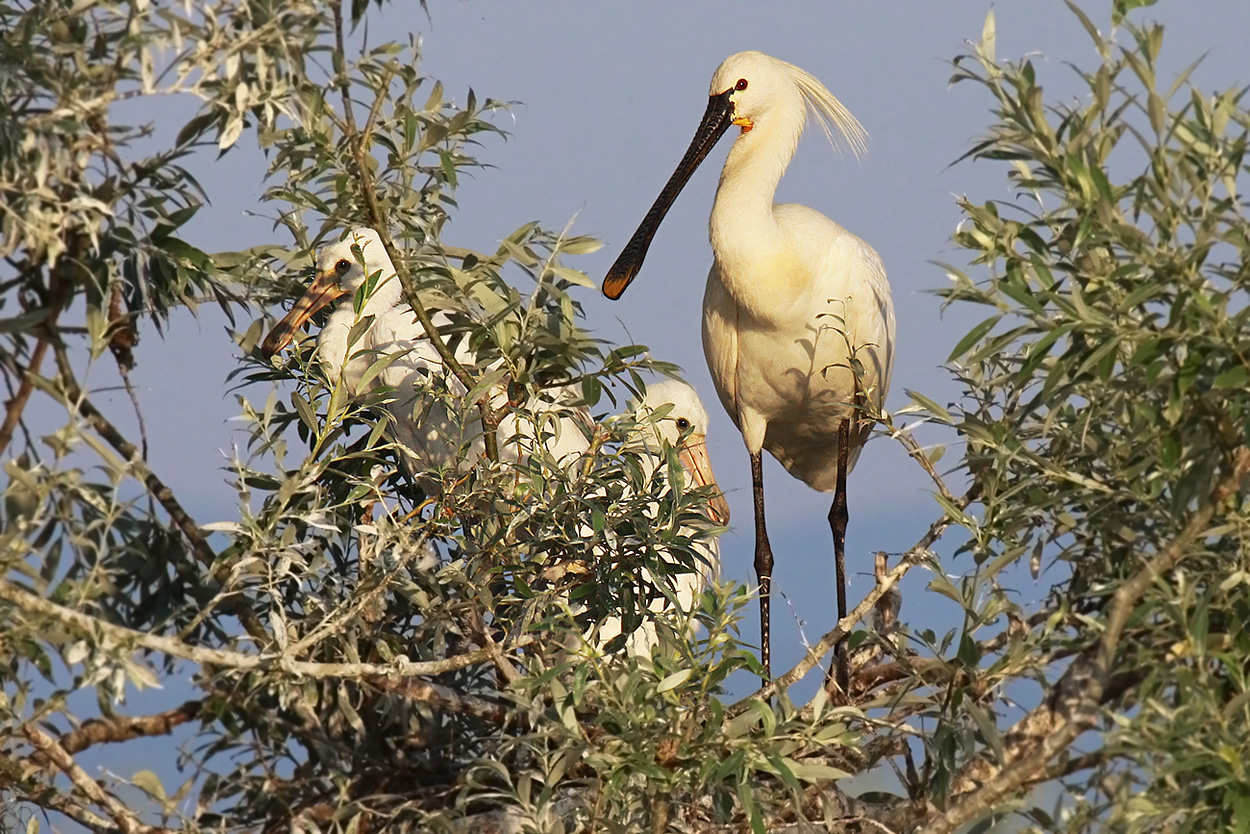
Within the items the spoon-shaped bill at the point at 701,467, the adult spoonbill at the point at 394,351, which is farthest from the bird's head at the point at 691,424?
the adult spoonbill at the point at 394,351

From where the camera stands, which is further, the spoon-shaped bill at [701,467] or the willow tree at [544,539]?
the spoon-shaped bill at [701,467]

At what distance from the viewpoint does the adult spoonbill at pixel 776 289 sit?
5.25 m

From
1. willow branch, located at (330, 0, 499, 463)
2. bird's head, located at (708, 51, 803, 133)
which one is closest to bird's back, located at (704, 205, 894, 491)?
bird's head, located at (708, 51, 803, 133)

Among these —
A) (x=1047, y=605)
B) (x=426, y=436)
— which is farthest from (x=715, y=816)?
(x=426, y=436)

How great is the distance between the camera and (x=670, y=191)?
598 cm

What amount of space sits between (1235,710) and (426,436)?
344cm

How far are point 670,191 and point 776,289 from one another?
0.97 meters

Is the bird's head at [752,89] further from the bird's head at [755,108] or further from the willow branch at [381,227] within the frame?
the willow branch at [381,227]

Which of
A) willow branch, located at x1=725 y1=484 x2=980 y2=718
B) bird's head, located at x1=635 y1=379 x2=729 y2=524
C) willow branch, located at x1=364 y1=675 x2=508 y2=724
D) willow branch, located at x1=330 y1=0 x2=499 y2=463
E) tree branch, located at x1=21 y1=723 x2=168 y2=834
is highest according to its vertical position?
bird's head, located at x1=635 y1=379 x2=729 y2=524

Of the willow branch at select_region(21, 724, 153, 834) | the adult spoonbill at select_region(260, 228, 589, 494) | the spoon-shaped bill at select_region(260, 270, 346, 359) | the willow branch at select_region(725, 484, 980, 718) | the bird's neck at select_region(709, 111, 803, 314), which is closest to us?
the willow branch at select_region(21, 724, 153, 834)

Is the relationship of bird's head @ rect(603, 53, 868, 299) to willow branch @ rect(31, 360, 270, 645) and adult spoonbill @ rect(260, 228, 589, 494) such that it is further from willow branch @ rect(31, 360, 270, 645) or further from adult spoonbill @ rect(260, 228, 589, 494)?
willow branch @ rect(31, 360, 270, 645)

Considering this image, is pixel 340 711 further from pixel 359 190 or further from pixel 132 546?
pixel 359 190

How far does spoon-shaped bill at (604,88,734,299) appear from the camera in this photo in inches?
223

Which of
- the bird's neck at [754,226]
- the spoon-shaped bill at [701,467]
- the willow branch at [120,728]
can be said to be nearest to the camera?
the willow branch at [120,728]
